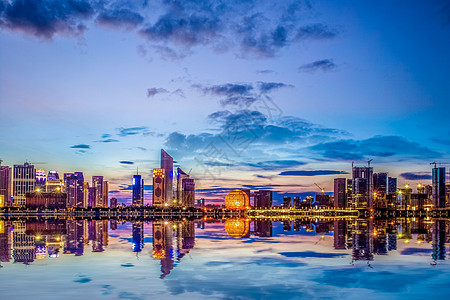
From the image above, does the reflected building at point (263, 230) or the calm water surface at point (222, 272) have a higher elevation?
the calm water surface at point (222, 272)

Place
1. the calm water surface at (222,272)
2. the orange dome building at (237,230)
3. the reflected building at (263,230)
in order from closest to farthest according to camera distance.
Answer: the calm water surface at (222,272) < the orange dome building at (237,230) < the reflected building at (263,230)

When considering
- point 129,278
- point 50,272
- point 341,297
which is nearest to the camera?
point 341,297

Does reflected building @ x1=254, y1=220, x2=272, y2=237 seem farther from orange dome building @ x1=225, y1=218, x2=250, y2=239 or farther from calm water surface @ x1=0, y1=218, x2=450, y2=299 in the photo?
calm water surface @ x1=0, y1=218, x2=450, y2=299

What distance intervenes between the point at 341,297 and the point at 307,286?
3.21 m

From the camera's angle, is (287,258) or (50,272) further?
(287,258)

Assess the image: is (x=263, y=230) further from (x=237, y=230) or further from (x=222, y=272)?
(x=222, y=272)

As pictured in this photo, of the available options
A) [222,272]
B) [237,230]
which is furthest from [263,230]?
[222,272]

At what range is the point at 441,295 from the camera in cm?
2562

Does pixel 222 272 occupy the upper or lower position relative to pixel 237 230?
upper

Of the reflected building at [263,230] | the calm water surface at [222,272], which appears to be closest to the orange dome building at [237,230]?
the reflected building at [263,230]

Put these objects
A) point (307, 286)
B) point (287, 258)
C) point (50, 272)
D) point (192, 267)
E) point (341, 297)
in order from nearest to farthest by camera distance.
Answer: point (341, 297)
point (307, 286)
point (50, 272)
point (192, 267)
point (287, 258)

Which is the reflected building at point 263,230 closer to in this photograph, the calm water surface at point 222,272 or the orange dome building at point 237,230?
the orange dome building at point 237,230

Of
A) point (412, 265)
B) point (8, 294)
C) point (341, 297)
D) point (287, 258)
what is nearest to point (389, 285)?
point (341, 297)

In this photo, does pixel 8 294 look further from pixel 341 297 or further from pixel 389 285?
pixel 389 285
